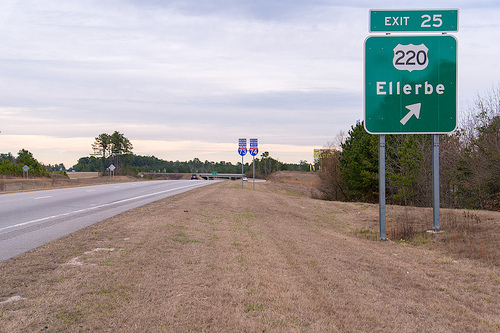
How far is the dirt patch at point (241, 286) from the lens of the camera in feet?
14.6

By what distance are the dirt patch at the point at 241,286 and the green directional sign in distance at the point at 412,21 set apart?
5538mm

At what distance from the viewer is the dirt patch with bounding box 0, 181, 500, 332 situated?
445 centimetres

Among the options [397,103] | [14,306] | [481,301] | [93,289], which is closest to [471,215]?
[397,103]

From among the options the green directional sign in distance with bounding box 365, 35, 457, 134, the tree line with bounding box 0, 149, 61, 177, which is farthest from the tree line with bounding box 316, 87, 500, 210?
the tree line with bounding box 0, 149, 61, 177

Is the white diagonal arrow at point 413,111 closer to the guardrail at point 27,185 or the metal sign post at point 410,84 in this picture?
the metal sign post at point 410,84

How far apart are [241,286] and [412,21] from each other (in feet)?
27.9

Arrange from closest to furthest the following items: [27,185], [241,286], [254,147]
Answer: [241,286] < [254,147] < [27,185]

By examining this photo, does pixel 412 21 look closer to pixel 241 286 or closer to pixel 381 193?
pixel 381 193

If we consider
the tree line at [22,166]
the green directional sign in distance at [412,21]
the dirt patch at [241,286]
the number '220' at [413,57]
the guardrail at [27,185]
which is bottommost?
the dirt patch at [241,286]

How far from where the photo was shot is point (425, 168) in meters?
28.6

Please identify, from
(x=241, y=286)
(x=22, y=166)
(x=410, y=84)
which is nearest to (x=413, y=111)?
(x=410, y=84)

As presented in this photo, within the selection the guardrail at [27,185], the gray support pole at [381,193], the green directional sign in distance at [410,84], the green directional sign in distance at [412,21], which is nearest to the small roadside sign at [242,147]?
the guardrail at [27,185]

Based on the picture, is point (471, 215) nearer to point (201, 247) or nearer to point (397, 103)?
point (397, 103)

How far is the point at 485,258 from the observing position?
7.94 meters
